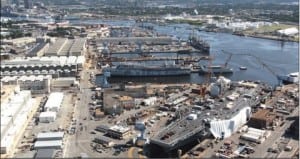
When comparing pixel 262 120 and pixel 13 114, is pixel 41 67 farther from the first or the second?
pixel 262 120

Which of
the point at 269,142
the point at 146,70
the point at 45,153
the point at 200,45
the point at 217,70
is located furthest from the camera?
the point at 200,45

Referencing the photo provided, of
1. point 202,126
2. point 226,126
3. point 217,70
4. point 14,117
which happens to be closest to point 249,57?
point 217,70

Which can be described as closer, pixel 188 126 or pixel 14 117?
pixel 188 126

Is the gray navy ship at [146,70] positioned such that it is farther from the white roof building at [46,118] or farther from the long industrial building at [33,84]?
the white roof building at [46,118]

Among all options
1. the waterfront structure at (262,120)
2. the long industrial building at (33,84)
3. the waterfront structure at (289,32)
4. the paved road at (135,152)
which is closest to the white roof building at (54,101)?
the long industrial building at (33,84)

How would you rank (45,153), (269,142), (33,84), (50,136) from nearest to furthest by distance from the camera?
(45,153) < (50,136) < (269,142) < (33,84)

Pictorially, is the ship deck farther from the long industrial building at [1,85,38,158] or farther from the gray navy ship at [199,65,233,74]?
the gray navy ship at [199,65,233,74]
